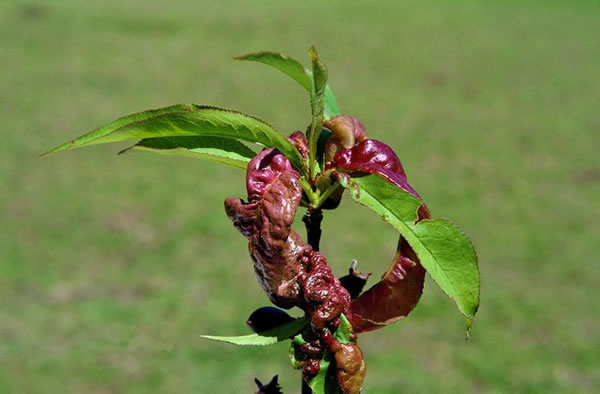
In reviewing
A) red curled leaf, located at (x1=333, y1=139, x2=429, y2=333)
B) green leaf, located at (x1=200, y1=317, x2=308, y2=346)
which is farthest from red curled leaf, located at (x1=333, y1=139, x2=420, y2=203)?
green leaf, located at (x1=200, y1=317, x2=308, y2=346)

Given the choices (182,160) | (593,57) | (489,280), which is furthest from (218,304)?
(593,57)

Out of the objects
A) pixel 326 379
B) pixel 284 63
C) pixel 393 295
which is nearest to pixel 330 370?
pixel 326 379

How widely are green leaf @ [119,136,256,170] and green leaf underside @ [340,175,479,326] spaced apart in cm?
16

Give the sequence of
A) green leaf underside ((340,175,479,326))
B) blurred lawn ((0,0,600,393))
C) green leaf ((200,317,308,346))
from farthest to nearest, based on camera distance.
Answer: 1. blurred lawn ((0,0,600,393))
2. green leaf ((200,317,308,346))
3. green leaf underside ((340,175,479,326))

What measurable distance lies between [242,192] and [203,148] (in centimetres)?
496

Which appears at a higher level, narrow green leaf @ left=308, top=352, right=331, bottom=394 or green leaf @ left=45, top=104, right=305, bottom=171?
green leaf @ left=45, top=104, right=305, bottom=171

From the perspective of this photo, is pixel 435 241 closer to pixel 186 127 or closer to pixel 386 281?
pixel 386 281

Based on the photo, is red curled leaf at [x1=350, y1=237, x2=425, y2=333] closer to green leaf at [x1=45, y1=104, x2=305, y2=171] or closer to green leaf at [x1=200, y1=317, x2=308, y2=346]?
green leaf at [x1=200, y1=317, x2=308, y2=346]

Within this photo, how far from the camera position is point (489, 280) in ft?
15.3

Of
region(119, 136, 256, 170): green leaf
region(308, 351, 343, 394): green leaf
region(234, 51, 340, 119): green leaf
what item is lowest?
region(308, 351, 343, 394): green leaf

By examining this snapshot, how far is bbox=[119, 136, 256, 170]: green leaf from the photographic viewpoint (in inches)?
33.7

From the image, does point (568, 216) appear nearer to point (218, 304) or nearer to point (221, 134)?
point (218, 304)

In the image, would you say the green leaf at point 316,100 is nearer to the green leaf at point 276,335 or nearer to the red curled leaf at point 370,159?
the red curled leaf at point 370,159

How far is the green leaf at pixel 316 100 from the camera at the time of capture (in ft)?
2.59
